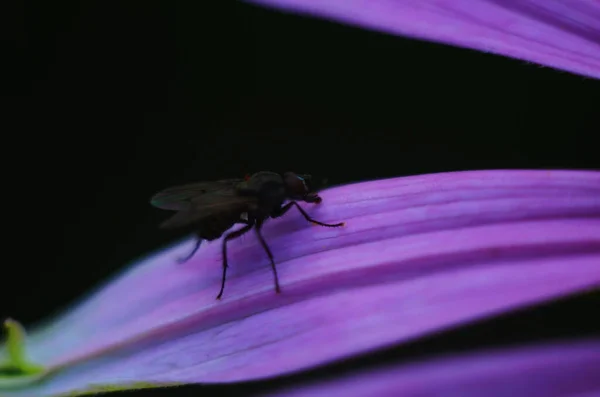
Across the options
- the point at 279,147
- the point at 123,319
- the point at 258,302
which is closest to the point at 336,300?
the point at 258,302

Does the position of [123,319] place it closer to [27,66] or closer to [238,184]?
[238,184]

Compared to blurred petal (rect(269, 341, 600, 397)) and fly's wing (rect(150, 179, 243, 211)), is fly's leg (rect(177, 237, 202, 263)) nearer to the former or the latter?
fly's wing (rect(150, 179, 243, 211))

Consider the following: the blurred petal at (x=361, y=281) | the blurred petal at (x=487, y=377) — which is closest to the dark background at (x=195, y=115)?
the blurred petal at (x=487, y=377)

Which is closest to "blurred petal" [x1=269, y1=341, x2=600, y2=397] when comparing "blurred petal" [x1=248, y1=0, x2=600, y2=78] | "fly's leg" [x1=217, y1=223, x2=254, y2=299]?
"fly's leg" [x1=217, y1=223, x2=254, y2=299]

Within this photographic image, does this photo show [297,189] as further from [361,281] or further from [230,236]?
[361,281]

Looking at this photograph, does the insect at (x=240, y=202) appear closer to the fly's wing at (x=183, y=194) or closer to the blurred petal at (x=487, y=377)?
the fly's wing at (x=183, y=194)
